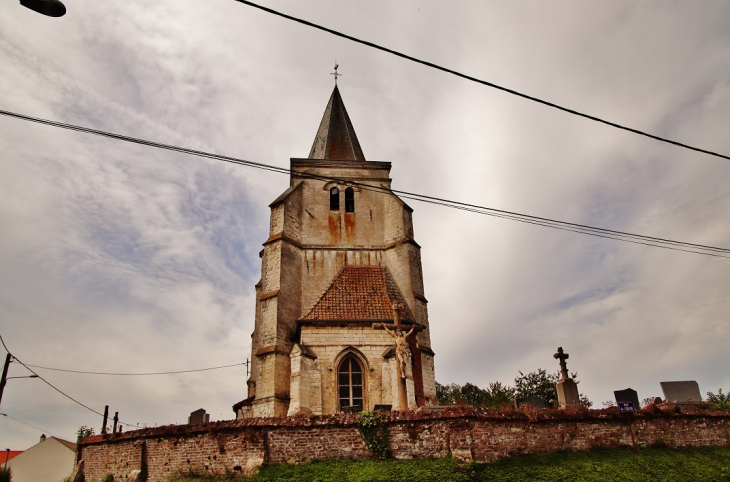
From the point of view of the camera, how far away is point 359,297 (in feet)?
70.3

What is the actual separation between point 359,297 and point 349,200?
6.68 m

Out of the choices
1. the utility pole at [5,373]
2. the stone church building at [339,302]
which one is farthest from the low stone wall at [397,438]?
the utility pole at [5,373]

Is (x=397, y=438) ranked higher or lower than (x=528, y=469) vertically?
higher

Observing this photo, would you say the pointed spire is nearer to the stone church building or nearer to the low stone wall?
the stone church building

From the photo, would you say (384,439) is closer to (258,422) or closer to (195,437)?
(258,422)

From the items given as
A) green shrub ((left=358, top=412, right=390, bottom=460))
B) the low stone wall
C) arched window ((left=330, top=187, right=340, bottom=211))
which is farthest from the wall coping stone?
arched window ((left=330, top=187, right=340, bottom=211))

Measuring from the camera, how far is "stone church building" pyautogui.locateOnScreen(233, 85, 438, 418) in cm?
1869

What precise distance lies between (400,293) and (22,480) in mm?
29132

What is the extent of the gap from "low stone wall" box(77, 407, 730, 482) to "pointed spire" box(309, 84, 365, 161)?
17702 mm

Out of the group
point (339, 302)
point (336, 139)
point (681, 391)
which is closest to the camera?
point (681, 391)

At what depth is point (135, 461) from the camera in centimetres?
1328

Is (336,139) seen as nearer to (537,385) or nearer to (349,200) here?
(349,200)

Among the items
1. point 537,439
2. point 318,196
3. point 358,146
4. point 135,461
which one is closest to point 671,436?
point 537,439

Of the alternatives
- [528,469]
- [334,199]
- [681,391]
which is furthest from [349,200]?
[528,469]
